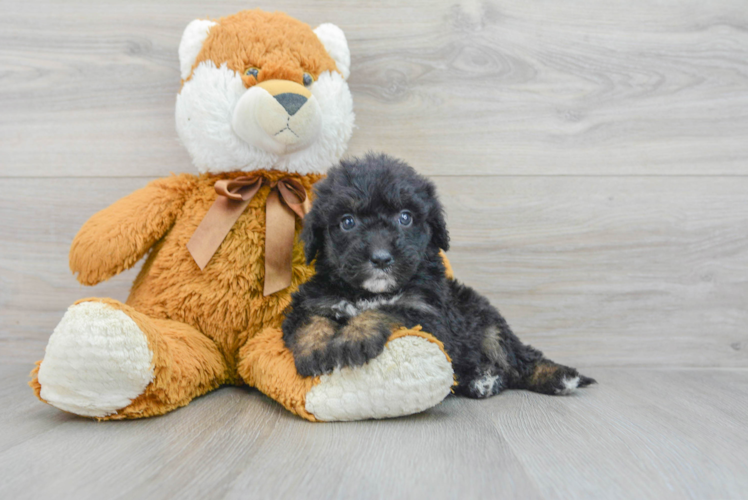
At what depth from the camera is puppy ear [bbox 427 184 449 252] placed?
122 centimetres

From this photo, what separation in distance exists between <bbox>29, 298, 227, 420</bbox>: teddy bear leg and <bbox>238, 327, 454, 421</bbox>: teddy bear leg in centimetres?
27

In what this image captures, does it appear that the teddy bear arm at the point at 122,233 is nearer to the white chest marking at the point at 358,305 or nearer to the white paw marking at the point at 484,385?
the white chest marking at the point at 358,305

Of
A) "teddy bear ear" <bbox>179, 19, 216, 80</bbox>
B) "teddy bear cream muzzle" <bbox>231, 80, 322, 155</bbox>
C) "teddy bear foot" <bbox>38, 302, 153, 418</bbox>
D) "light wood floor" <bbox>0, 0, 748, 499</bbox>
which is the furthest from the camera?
"light wood floor" <bbox>0, 0, 748, 499</bbox>

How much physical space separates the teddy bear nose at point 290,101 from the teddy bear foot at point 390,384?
0.59 metres

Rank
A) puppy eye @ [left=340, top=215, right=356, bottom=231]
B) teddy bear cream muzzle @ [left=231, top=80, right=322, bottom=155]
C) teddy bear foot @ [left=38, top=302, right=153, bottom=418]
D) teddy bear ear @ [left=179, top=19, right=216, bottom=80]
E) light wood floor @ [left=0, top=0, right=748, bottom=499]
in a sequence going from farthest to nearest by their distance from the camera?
light wood floor @ [left=0, top=0, right=748, bottom=499] < teddy bear ear @ [left=179, top=19, right=216, bottom=80] < teddy bear cream muzzle @ [left=231, top=80, right=322, bottom=155] < puppy eye @ [left=340, top=215, right=356, bottom=231] < teddy bear foot @ [left=38, top=302, right=153, bottom=418]

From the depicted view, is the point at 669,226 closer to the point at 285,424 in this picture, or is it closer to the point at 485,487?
the point at 485,487

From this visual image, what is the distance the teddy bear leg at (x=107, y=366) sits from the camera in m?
1.04

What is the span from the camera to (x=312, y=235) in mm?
1187

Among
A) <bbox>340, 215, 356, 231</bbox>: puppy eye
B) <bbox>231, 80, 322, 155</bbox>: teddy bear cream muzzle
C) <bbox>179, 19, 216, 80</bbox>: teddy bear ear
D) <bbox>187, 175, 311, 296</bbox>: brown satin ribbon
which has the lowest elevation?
<bbox>187, 175, 311, 296</bbox>: brown satin ribbon

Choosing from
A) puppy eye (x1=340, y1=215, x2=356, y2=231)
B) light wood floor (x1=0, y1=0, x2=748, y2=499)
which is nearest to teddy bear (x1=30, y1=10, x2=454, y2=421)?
puppy eye (x1=340, y1=215, x2=356, y2=231)

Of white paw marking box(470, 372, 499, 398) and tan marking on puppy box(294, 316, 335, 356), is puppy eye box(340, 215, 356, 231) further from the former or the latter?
white paw marking box(470, 372, 499, 398)

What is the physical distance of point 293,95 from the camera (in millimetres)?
1262

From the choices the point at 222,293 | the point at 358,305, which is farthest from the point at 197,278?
the point at 358,305

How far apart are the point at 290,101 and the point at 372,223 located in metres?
0.38
